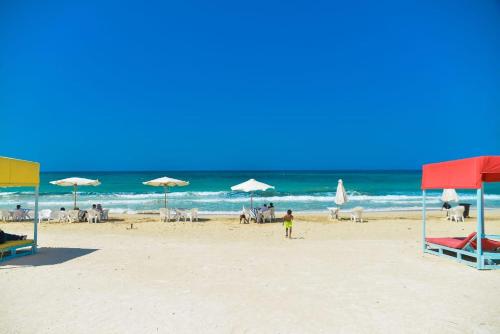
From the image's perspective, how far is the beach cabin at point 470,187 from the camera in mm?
7225

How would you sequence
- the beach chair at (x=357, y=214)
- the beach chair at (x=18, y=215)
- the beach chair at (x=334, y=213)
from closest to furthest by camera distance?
the beach chair at (x=357, y=214), the beach chair at (x=18, y=215), the beach chair at (x=334, y=213)

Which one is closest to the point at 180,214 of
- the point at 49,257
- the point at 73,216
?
the point at 73,216

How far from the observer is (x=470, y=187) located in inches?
295

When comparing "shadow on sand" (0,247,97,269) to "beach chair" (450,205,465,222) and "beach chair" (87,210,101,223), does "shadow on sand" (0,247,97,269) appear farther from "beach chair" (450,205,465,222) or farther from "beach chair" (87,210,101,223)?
"beach chair" (450,205,465,222)

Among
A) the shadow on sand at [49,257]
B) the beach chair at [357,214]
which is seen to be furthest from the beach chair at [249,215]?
the shadow on sand at [49,257]

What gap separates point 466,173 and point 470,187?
0.97 ft

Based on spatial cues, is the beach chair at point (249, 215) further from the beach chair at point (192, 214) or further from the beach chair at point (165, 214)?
the beach chair at point (165, 214)

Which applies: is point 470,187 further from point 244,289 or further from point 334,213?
point 334,213

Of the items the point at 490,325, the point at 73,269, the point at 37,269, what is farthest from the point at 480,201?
the point at 37,269

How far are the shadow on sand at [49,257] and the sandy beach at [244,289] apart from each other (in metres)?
0.02

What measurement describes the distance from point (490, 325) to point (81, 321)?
4.92 metres

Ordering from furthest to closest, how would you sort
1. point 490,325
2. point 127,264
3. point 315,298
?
point 127,264 → point 315,298 → point 490,325

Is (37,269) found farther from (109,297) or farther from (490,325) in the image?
(490,325)

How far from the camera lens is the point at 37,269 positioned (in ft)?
23.9
